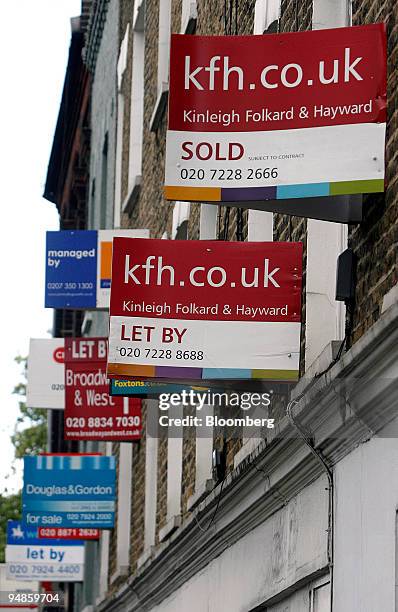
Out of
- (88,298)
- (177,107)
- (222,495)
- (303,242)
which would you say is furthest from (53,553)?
(177,107)

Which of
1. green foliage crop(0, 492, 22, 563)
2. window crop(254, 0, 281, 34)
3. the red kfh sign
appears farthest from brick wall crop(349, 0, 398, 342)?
green foliage crop(0, 492, 22, 563)

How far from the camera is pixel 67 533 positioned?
73.4 feet

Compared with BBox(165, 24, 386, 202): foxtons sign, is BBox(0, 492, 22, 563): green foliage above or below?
above

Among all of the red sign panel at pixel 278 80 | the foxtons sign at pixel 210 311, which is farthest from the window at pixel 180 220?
the red sign panel at pixel 278 80

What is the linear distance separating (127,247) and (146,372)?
72 cm

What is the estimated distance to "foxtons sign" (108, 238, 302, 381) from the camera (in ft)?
31.2

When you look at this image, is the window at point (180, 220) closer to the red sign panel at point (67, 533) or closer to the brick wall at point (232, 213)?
the brick wall at point (232, 213)

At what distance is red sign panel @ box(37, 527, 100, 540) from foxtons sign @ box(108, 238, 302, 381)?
11845 mm

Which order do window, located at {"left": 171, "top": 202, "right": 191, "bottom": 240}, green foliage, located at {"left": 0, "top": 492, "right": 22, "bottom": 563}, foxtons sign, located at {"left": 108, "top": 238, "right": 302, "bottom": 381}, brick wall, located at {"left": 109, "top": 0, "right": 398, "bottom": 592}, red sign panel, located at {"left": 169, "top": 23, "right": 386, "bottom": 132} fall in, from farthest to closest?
green foliage, located at {"left": 0, "top": 492, "right": 22, "bottom": 563} → window, located at {"left": 171, "top": 202, "right": 191, "bottom": 240} → foxtons sign, located at {"left": 108, "top": 238, "right": 302, "bottom": 381} → brick wall, located at {"left": 109, "top": 0, "right": 398, "bottom": 592} → red sign panel, located at {"left": 169, "top": 23, "right": 386, "bottom": 132}

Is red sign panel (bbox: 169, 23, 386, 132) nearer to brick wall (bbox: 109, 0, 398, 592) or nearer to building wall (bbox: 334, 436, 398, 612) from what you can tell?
brick wall (bbox: 109, 0, 398, 592)

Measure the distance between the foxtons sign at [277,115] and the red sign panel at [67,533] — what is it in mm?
13270

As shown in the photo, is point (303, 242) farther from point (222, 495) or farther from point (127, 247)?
point (222, 495)

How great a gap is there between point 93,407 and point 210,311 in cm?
980

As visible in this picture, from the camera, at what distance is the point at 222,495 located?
12.1 metres
